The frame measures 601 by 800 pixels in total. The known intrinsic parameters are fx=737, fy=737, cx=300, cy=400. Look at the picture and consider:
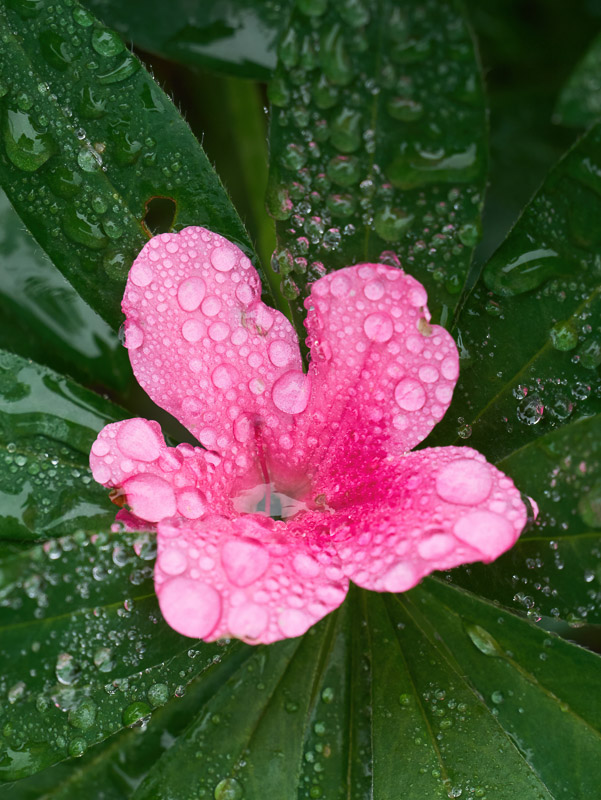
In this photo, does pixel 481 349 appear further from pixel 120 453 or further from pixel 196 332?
pixel 120 453

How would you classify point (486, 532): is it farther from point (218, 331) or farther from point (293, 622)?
point (218, 331)

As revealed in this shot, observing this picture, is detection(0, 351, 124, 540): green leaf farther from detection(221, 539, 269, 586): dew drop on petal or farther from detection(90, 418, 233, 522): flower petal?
detection(221, 539, 269, 586): dew drop on petal

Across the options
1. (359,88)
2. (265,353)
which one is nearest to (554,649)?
(265,353)

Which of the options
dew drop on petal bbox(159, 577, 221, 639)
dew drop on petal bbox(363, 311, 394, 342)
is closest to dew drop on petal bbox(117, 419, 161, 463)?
dew drop on petal bbox(159, 577, 221, 639)

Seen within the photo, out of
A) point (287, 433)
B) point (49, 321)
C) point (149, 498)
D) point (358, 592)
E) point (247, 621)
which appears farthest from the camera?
point (49, 321)

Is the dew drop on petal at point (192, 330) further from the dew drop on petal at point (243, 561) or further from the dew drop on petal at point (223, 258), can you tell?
the dew drop on petal at point (243, 561)

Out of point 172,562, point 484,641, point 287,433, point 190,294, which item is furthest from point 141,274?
point 484,641
